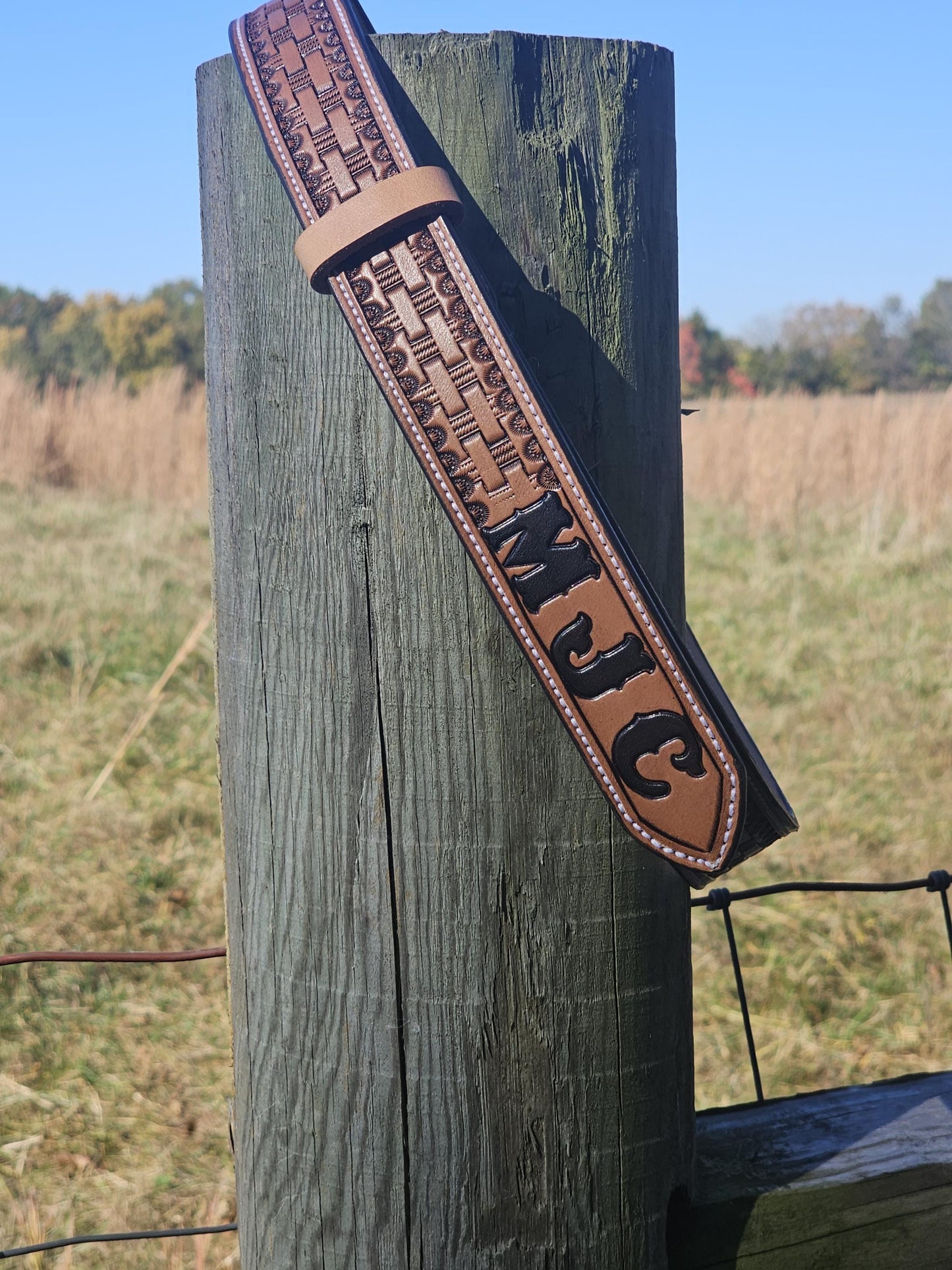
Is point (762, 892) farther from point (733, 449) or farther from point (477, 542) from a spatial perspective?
point (733, 449)

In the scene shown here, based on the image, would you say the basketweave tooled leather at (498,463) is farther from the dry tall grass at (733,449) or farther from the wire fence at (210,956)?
the dry tall grass at (733,449)

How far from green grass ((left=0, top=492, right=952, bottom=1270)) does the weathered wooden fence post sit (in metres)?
1.73

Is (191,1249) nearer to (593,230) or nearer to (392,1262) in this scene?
(392,1262)

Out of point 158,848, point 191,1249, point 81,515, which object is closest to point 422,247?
point 191,1249

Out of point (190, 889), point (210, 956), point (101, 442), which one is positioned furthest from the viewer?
point (101, 442)

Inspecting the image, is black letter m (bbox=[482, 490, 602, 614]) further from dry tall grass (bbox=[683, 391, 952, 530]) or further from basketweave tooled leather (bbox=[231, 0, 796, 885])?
dry tall grass (bbox=[683, 391, 952, 530])

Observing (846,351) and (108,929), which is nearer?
(108,929)

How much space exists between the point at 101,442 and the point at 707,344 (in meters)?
30.7

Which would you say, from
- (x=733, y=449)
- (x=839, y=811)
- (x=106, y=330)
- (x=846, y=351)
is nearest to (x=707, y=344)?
(x=846, y=351)

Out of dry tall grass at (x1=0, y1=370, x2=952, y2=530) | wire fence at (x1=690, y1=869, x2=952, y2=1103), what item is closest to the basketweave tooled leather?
wire fence at (x1=690, y1=869, x2=952, y2=1103)

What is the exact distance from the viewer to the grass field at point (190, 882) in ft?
8.74

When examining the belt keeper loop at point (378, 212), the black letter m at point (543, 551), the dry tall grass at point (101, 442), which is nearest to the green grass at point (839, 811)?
the black letter m at point (543, 551)

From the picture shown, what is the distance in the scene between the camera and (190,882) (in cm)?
376

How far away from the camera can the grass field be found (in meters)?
2.66
